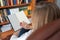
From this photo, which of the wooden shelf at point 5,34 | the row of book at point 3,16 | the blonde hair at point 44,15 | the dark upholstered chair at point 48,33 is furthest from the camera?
the row of book at point 3,16

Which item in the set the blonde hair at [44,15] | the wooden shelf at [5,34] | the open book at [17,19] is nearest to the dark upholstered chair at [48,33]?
the blonde hair at [44,15]

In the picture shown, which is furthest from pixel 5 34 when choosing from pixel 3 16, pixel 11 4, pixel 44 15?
pixel 44 15

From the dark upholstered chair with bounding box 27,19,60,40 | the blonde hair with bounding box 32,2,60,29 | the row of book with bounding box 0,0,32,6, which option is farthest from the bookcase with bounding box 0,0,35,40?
the dark upholstered chair with bounding box 27,19,60,40

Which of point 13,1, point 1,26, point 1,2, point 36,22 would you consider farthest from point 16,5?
point 36,22

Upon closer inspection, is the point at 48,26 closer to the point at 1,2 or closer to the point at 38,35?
the point at 38,35

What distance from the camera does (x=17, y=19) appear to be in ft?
7.86

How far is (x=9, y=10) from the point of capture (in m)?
2.35

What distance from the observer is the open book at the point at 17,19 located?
233 cm

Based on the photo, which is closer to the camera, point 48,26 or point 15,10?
point 48,26

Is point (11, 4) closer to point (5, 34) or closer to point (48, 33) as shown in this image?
point (5, 34)

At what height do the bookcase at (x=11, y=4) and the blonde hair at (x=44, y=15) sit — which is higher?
the blonde hair at (x=44, y=15)

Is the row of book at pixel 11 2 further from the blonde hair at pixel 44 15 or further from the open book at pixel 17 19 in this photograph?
the blonde hair at pixel 44 15

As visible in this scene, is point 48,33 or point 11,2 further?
point 11,2

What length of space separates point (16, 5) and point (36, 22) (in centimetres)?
112
